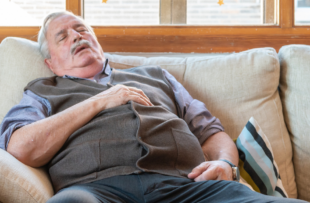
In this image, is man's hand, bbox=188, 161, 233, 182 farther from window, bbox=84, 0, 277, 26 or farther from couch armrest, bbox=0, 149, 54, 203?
Result: window, bbox=84, 0, 277, 26

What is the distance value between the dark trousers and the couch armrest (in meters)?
0.07

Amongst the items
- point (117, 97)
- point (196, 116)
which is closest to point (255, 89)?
point (196, 116)

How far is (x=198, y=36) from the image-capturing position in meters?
1.90

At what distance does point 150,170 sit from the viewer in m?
0.97

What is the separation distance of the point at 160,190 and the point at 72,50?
0.84 metres

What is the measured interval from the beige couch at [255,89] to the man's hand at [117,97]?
424 mm

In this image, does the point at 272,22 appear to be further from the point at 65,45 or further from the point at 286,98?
the point at 65,45

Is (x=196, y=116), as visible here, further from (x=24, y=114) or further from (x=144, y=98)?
(x=24, y=114)

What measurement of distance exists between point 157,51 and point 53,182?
1122 mm

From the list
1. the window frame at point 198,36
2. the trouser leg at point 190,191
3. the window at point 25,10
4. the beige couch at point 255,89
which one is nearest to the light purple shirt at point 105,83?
the beige couch at point 255,89

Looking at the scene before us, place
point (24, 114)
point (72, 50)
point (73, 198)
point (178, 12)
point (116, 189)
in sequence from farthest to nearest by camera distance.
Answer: point (178, 12) → point (72, 50) → point (24, 114) → point (116, 189) → point (73, 198)

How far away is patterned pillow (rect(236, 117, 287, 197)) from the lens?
1.19 metres

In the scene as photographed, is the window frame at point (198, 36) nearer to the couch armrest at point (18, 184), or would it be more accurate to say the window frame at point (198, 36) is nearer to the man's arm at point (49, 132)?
the man's arm at point (49, 132)

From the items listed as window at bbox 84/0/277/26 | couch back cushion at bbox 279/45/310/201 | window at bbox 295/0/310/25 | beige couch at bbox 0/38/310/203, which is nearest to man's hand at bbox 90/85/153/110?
beige couch at bbox 0/38/310/203
